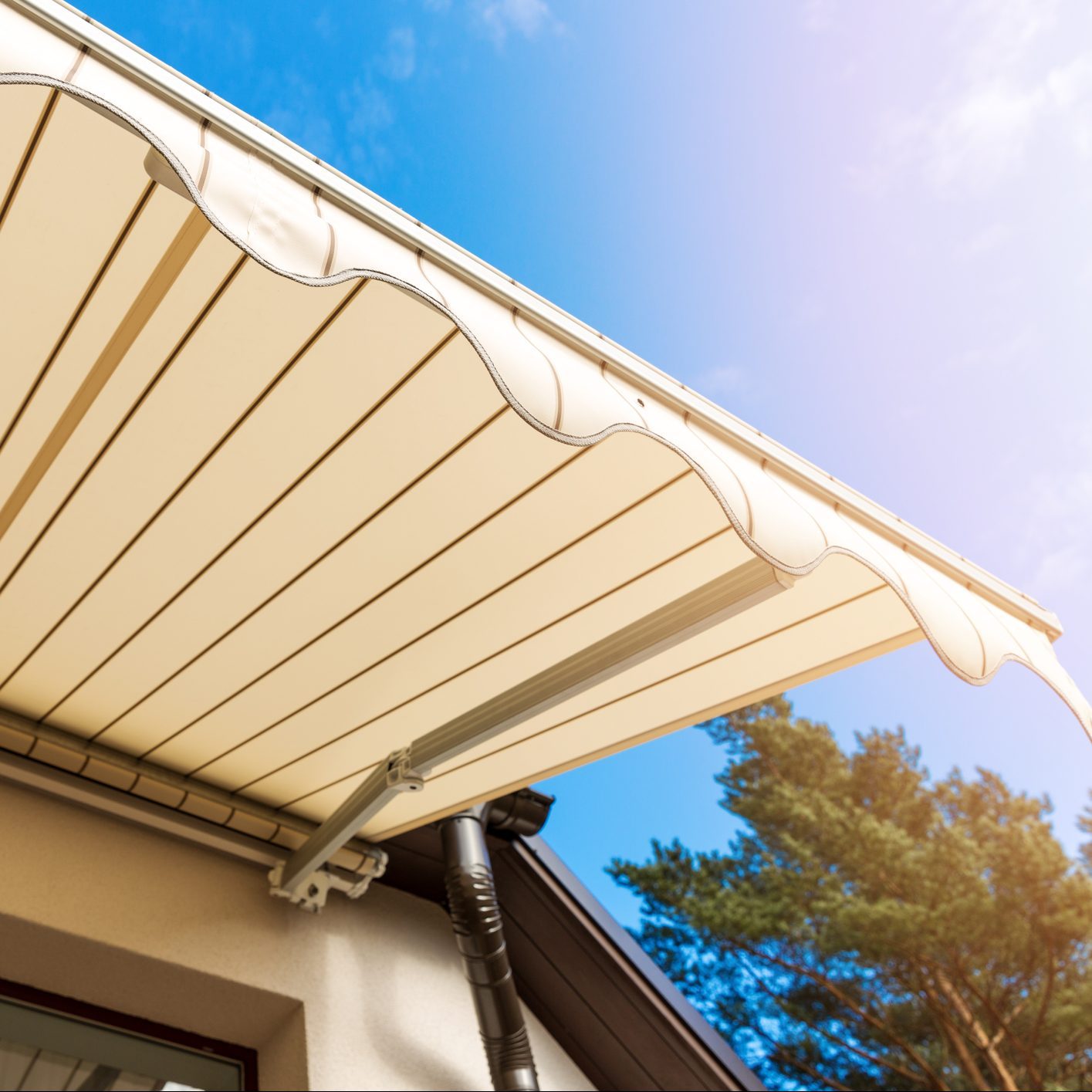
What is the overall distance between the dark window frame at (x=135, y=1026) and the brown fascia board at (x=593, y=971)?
92 cm

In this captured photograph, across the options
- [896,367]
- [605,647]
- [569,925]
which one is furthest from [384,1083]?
[896,367]

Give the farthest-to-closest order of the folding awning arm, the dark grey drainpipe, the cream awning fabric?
the dark grey drainpipe, the folding awning arm, the cream awning fabric

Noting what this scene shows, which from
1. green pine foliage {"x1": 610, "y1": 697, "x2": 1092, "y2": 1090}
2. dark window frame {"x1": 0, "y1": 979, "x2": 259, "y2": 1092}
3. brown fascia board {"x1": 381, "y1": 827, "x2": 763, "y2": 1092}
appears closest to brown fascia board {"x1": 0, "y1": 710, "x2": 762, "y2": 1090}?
brown fascia board {"x1": 381, "y1": 827, "x2": 763, "y2": 1092}

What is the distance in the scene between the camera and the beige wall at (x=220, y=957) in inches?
134

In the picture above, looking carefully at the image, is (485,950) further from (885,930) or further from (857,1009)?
(857,1009)

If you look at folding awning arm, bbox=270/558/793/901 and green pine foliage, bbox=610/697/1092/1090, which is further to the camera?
green pine foliage, bbox=610/697/1092/1090

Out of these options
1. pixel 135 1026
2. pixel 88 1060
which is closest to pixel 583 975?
pixel 135 1026

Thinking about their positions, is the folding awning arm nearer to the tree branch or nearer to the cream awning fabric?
the cream awning fabric

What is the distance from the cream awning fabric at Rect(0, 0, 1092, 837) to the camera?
179 centimetres

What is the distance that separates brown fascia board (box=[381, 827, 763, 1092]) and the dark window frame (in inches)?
36.4

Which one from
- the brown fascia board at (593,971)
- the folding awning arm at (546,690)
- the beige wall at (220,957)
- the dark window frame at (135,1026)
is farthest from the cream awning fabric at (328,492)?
the brown fascia board at (593,971)

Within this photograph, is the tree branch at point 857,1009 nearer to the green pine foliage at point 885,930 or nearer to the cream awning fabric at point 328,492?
the green pine foliage at point 885,930

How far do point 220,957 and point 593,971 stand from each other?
167 cm

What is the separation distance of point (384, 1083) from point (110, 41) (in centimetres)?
356
